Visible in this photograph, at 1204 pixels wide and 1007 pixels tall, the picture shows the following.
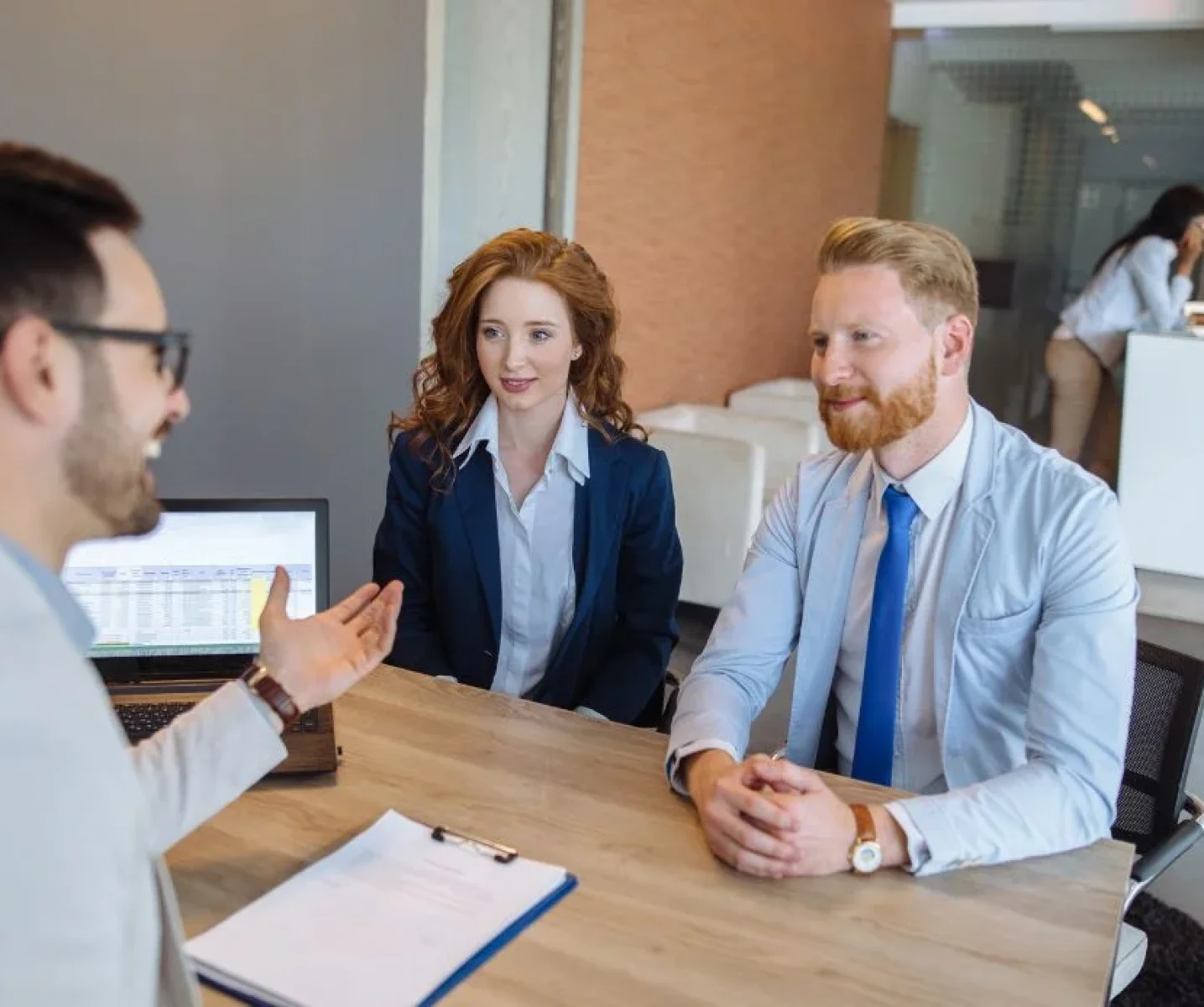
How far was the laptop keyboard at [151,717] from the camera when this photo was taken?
167cm

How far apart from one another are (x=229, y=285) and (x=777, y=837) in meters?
2.16

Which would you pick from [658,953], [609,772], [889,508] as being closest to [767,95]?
[889,508]

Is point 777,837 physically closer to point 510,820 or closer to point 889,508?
point 510,820

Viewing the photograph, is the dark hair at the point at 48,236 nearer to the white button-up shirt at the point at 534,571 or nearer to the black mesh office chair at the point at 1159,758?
the white button-up shirt at the point at 534,571

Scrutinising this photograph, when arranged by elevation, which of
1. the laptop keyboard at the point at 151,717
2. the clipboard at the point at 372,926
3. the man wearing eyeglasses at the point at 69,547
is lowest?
the clipboard at the point at 372,926

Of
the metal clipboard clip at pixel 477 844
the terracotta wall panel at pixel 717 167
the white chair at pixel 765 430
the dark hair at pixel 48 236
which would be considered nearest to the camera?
the dark hair at pixel 48 236

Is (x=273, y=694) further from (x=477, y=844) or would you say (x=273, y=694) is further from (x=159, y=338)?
(x=159, y=338)

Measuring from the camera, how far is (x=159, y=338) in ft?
3.02

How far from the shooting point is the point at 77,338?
848mm

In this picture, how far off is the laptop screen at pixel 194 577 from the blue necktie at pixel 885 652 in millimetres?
856

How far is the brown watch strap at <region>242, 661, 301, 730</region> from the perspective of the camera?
1270 millimetres

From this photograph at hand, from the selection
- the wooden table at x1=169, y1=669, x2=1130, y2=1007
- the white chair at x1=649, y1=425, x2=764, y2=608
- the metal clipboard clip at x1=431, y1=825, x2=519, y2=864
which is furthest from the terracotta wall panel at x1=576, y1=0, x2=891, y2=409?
the metal clipboard clip at x1=431, y1=825, x2=519, y2=864

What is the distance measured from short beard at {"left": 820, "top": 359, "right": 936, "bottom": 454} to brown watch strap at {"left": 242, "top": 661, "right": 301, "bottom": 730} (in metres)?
0.93

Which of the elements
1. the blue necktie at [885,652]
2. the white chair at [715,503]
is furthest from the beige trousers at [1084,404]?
the blue necktie at [885,652]
